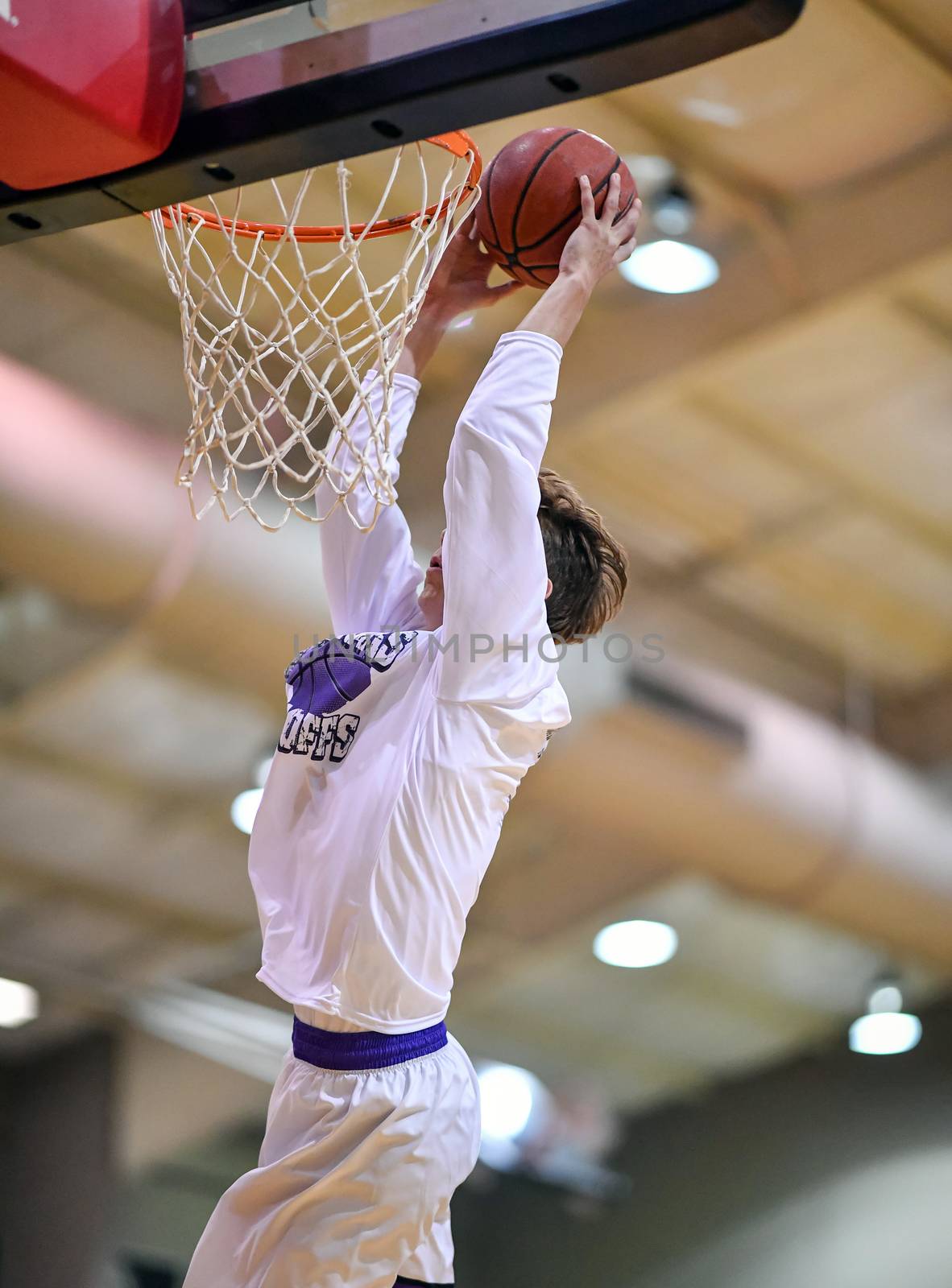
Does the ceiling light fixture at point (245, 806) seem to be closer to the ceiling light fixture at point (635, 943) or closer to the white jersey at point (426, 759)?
the ceiling light fixture at point (635, 943)

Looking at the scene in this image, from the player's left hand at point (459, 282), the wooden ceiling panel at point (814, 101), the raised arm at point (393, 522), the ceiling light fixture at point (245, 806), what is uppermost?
the wooden ceiling panel at point (814, 101)

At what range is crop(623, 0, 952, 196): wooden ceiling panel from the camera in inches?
190

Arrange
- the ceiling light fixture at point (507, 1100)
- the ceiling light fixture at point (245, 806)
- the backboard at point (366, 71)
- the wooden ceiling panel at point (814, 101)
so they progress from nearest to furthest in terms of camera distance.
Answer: the backboard at point (366, 71), the wooden ceiling panel at point (814, 101), the ceiling light fixture at point (245, 806), the ceiling light fixture at point (507, 1100)

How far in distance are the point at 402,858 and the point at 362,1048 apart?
1.01ft

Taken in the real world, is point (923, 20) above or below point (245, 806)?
above

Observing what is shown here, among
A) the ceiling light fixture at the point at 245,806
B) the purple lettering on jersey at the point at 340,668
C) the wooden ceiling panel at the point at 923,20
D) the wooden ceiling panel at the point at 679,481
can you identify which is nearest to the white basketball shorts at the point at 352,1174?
the purple lettering on jersey at the point at 340,668

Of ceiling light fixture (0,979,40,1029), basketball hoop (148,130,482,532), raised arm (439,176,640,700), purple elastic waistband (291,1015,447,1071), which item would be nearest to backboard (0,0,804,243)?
basketball hoop (148,130,482,532)

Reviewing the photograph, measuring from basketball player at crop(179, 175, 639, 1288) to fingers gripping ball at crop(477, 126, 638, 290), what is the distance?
0.05 metres

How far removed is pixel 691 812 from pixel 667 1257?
143 inches

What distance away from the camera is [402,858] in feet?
8.07

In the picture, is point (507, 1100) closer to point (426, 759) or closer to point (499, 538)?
point (426, 759)

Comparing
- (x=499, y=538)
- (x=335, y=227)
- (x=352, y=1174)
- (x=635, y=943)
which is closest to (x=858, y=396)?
(x=635, y=943)

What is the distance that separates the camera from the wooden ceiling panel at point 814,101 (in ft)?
15.8

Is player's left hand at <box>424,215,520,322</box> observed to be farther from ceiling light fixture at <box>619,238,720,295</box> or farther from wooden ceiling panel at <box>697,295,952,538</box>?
wooden ceiling panel at <box>697,295,952,538</box>
